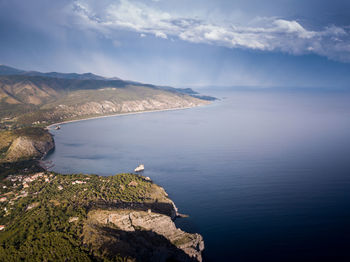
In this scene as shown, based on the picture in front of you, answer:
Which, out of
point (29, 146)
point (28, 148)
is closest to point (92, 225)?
point (28, 148)

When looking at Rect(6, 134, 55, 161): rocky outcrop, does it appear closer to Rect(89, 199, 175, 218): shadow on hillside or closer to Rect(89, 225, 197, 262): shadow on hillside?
Rect(89, 199, 175, 218): shadow on hillside

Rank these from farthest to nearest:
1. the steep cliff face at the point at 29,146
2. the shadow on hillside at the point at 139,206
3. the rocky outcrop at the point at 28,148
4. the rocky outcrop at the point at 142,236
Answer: the steep cliff face at the point at 29,146, the rocky outcrop at the point at 28,148, the shadow on hillside at the point at 139,206, the rocky outcrop at the point at 142,236

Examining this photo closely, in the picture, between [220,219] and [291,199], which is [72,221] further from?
[291,199]

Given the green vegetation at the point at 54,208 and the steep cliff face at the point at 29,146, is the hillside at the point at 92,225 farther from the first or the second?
the steep cliff face at the point at 29,146

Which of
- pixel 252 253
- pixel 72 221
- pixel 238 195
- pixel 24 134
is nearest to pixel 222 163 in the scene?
pixel 238 195

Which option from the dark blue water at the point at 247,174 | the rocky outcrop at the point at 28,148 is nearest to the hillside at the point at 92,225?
the dark blue water at the point at 247,174

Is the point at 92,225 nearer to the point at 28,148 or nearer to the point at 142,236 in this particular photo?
the point at 142,236

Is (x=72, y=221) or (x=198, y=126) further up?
(x=198, y=126)
